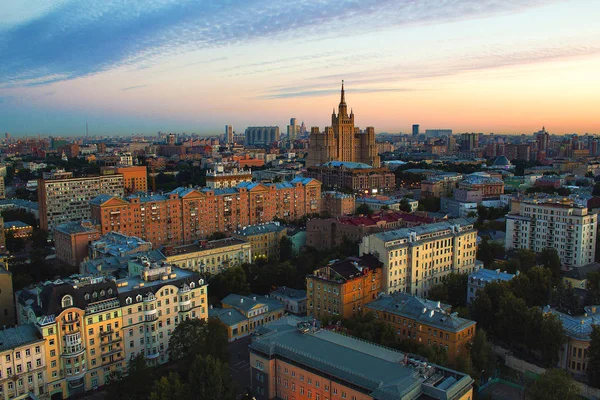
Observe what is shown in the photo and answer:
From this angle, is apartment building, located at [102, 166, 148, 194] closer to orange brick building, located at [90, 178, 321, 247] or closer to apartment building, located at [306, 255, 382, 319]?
orange brick building, located at [90, 178, 321, 247]

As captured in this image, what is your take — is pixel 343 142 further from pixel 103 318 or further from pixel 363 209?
pixel 103 318

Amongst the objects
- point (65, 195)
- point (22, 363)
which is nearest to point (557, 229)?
point (22, 363)

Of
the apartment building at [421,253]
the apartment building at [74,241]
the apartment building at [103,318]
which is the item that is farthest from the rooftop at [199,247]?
the apartment building at [421,253]

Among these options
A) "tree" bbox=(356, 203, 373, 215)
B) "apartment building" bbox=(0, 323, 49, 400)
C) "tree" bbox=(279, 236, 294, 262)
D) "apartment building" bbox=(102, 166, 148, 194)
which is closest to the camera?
"apartment building" bbox=(0, 323, 49, 400)

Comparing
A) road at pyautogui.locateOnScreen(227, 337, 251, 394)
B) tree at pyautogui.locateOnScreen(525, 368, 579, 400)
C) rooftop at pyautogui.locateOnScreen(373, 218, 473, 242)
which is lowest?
road at pyautogui.locateOnScreen(227, 337, 251, 394)

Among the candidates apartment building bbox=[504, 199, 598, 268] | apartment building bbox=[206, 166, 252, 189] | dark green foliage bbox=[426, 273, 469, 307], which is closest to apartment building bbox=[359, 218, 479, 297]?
dark green foliage bbox=[426, 273, 469, 307]

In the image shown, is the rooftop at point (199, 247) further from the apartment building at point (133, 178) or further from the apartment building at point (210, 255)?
the apartment building at point (133, 178)
